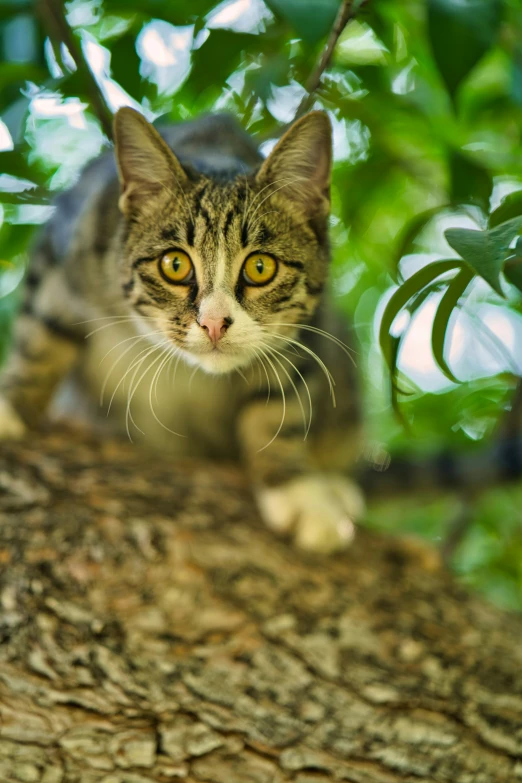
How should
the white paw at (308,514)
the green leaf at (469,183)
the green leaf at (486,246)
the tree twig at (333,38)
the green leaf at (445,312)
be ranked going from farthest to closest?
1. the white paw at (308,514)
2. the green leaf at (469,183)
3. the tree twig at (333,38)
4. the green leaf at (445,312)
5. the green leaf at (486,246)

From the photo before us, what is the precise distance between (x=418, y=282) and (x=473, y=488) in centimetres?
192

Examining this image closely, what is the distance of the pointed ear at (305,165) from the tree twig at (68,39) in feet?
1.61

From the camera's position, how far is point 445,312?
1.39 meters

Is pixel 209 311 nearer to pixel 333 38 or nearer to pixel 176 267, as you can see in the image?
pixel 176 267

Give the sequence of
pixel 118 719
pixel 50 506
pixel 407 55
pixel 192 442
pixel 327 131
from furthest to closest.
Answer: pixel 192 442, pixel 407 55, pixel 50 506, pixel 327 131, pixel 118 719

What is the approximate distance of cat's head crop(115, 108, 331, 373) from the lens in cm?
183

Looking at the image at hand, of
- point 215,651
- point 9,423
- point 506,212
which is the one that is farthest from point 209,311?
point 9,423

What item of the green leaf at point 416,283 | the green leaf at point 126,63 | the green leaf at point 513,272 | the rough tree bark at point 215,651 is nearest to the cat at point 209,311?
the green leaf at point 126,63

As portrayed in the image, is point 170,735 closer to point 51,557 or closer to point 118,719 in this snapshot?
point 118,719

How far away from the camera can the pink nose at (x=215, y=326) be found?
1784 mm

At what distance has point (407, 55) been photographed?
242 centimetres

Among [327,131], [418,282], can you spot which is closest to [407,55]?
[327,131]

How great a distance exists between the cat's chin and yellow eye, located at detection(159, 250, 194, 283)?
20cm

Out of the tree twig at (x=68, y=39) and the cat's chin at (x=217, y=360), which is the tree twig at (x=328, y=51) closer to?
the tree twig at (x=68, y=39)
